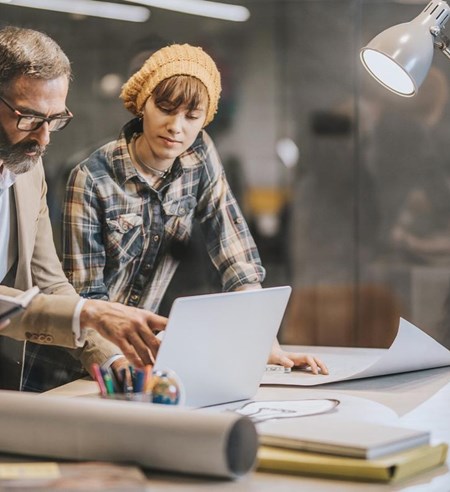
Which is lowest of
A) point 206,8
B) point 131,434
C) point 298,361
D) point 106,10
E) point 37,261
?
point 131,434

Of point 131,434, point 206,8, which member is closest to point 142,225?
point 206,8

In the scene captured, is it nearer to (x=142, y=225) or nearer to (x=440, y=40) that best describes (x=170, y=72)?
(x=142, y=225)

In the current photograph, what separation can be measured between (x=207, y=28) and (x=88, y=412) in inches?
124

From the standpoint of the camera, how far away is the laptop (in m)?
1.92

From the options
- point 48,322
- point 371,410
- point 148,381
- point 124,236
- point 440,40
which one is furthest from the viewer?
point 124,236

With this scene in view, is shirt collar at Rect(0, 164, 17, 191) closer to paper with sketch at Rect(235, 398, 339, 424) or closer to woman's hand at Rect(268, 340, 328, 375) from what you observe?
woman's hand at Rect(268, 340, 328, 375)

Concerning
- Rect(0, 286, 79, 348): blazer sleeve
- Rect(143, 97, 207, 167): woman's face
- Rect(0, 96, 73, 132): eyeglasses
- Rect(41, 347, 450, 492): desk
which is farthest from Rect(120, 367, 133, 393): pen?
Rect(143, 97, 207, 167): woman's face

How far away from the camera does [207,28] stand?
452 cm

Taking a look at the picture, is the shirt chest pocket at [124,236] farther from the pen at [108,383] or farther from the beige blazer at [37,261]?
the pen at [108,383]

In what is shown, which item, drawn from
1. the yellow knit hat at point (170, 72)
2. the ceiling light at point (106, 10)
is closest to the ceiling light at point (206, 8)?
the ceiling light at point (106, 10)

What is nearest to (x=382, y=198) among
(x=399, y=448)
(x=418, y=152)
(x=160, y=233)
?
(x=418, y=152)

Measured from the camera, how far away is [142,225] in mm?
3266

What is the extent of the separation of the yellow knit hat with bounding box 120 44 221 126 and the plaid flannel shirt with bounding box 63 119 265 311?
93mm

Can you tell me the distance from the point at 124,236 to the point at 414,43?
3.56 ft
